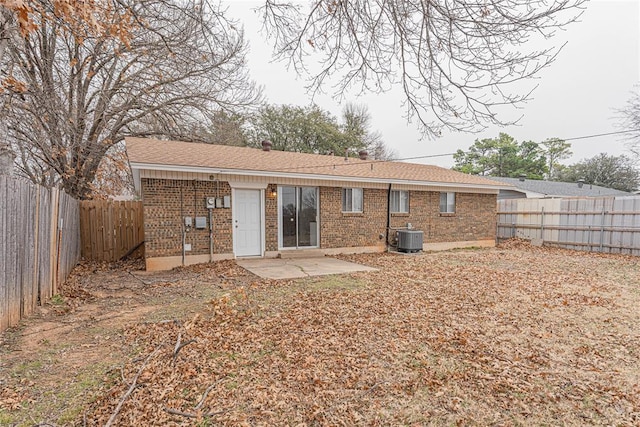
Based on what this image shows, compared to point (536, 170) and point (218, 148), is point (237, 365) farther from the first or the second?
point (536, 170)

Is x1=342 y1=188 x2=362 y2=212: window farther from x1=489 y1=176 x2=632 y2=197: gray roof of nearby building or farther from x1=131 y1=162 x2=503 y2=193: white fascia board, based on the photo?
x1=489 y1=176 x2=632 y2=197: gray roof of nearby building

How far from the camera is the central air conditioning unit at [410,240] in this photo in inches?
455

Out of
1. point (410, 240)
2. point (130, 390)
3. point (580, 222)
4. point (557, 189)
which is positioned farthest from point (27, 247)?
point (557, 189)

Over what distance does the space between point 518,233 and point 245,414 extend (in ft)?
54.1

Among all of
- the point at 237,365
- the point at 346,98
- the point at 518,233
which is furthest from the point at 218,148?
the point at 518,233

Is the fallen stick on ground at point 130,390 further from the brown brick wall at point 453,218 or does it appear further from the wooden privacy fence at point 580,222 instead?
the wooden privacy fence at point 580,222

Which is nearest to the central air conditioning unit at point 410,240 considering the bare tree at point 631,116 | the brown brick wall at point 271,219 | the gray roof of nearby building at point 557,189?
the brown brick wall at point 271,219

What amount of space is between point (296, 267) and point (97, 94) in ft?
31.6

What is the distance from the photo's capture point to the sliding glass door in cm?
1022

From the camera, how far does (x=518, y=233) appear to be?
50.6 ft

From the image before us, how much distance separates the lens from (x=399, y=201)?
1222cm

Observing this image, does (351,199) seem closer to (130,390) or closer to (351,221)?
(351,221)

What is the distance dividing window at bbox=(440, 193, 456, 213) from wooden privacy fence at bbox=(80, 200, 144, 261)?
11.3 metres

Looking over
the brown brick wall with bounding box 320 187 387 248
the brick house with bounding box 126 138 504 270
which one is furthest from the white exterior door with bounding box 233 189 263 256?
the brown brick wall with bounding box 320 187 387 248
